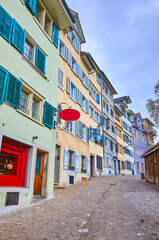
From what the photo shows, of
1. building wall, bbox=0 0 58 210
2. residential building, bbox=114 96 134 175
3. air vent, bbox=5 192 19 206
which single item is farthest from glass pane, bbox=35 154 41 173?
residential building, bbox=114 96 134 175

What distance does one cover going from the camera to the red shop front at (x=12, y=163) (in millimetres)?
7020

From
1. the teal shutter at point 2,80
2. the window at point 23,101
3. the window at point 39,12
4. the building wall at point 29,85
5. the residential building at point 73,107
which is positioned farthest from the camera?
the residential building at point 73,107

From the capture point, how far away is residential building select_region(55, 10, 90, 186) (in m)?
12.8

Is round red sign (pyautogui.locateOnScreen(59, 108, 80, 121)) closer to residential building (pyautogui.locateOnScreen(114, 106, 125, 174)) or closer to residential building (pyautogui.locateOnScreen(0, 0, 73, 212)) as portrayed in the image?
residential building (pyautogui.locateOnScreen(0, 0, 73, 212))

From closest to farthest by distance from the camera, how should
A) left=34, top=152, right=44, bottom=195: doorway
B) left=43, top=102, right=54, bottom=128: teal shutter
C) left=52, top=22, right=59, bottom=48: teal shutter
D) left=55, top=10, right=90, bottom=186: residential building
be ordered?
left=34, top=152, right=44, bottom=195: doorway
left=43, top=102, right=54, bottom=128: teal shutter
left=52, top=22, right=59, bottom=48: teal shutter
left=55, top=10, right=90, bottom=186: residential building

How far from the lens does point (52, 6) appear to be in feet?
36.3

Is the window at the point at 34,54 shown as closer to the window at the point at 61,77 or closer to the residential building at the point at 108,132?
the window at the point at 61,77

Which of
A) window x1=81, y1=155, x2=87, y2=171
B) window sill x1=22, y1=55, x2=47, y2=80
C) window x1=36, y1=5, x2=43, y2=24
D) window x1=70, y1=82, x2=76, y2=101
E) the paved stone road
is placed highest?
window x1=36, y1=5, x2=43, y2=24

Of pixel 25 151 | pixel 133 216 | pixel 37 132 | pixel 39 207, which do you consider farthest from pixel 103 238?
pixel 37 132

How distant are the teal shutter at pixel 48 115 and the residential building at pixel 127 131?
81.1 ft

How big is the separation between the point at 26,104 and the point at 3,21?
9.92 ft

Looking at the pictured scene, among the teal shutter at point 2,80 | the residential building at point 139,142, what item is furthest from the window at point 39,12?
the residential building at point 139,142

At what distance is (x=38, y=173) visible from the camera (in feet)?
30.7

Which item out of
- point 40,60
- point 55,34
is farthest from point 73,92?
point 40,60
